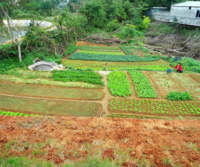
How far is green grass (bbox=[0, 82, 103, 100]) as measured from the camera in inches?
471

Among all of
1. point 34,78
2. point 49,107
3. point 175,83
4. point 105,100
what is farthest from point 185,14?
point 49,107

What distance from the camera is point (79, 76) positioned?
49.1 ft

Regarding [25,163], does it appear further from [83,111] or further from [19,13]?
[19,13]

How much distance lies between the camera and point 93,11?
106 feet

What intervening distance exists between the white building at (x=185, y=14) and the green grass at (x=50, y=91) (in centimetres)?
2783

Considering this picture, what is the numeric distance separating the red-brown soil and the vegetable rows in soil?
1.94 m

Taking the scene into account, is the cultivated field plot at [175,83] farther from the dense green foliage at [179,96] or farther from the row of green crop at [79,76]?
the row of green crop at [79,76]

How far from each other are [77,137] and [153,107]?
6789mm

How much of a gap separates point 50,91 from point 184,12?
32.9m

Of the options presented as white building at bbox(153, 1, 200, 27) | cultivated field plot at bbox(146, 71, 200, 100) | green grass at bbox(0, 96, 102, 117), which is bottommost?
green grass at bbox(0, 96, 102, 117)

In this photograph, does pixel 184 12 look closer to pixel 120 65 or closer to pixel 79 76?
pixel 120 65

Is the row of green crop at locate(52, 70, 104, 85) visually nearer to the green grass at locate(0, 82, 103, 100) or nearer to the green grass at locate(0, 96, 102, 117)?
the green grass at locate(0, 82, 103, 100)

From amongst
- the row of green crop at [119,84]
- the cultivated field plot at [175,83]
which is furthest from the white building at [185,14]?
the row of green crop at [119,84]

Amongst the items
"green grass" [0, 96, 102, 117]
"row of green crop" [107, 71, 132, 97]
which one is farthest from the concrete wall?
"green grass" [0, 96, 102, 117]
